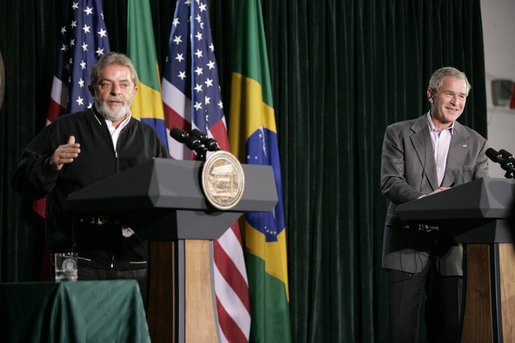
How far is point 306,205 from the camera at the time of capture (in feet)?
16.4

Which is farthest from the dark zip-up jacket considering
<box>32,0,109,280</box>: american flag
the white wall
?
the white wall

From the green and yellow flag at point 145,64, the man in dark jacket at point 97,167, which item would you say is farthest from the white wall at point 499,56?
the man in dark jacket at point 97,167

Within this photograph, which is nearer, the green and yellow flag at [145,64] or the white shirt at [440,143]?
the white shirt at [440,143]

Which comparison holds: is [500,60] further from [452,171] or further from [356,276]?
[452,171]

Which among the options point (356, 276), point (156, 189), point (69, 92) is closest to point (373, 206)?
point (356, 276)

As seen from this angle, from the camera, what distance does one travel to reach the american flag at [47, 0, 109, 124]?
397 centimetres

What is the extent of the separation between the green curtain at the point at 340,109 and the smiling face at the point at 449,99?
174 centimetres

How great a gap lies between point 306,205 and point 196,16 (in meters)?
1.58

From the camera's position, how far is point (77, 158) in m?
2.67

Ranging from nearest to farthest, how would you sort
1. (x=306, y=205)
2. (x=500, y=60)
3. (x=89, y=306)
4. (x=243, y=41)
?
(x=89, y=306) → (x=243, y=41) → (x=306, y=205) → (x=500, y=60)

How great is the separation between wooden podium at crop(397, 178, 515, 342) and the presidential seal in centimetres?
93

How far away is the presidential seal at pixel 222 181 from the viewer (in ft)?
7.08

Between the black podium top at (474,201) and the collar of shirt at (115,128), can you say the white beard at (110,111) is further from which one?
the black podium top at (474,201)

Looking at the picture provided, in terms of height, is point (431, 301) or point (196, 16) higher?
point (196, 16)
